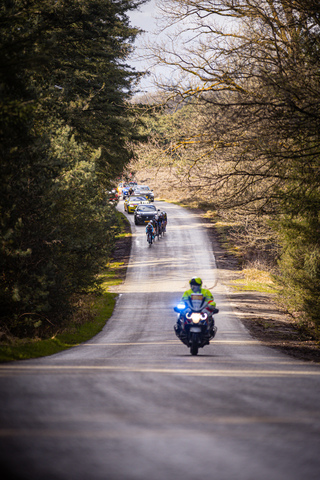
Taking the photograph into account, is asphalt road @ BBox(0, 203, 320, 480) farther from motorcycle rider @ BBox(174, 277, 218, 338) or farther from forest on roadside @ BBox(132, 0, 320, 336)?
forest on roadside @ BBox(132, 0, 320, 336)

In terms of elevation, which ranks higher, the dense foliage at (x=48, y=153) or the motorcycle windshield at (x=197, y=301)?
the dense foliage at (x=48, y=153)

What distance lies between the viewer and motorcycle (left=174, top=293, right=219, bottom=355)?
9562mm

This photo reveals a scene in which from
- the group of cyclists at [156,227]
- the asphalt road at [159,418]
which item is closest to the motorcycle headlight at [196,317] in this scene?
the asphalt road at [159,418]

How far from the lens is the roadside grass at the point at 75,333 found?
10.3 meters

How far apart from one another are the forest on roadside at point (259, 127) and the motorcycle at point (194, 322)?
2.92m

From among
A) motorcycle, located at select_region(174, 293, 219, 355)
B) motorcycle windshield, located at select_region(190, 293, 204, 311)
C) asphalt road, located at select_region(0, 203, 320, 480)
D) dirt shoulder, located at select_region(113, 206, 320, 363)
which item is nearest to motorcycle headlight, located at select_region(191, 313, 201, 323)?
motorcycle, located at select_region(174, 293, 219, 355)

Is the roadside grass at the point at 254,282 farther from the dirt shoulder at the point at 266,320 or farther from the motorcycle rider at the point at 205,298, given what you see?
the motorcycle rider at the point at 205,298

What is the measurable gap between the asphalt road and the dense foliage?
10.9ft

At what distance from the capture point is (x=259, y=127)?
9750 mm

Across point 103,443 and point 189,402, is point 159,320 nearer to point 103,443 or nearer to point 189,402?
point 189,402

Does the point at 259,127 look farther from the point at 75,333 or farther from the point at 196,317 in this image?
the point at 75,333

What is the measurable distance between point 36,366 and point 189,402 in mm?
3868

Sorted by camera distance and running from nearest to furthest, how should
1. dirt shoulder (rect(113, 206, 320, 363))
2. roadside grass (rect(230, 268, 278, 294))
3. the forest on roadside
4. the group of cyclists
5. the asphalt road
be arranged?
the asphalt road < the forest on roadside < dirt shoulder (rect(113, 206, 320, 363)) < roadside grass (rect(230, 268, 278, 294)) < the group of cyclists

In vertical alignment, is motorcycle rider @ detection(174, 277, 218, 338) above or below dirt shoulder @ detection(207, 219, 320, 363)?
above
